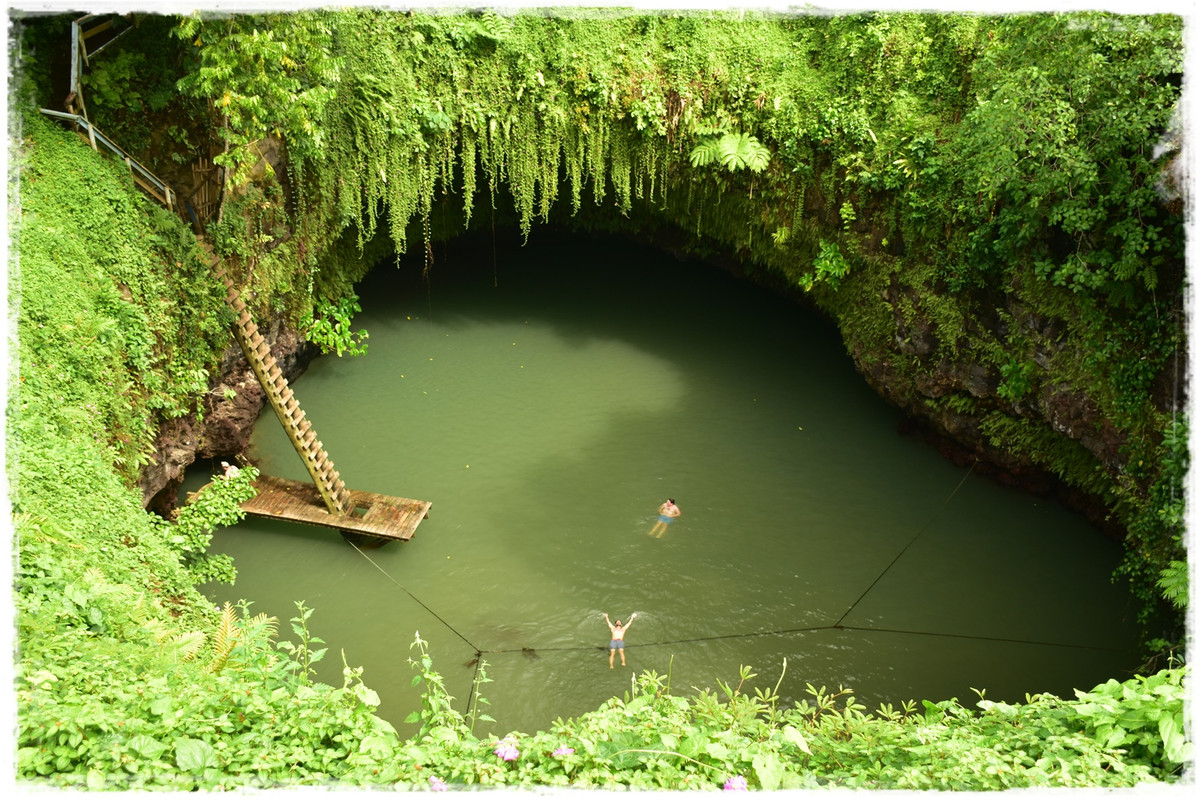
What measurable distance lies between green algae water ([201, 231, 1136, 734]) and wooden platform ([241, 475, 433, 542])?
8.9 inches

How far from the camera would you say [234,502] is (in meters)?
7.53

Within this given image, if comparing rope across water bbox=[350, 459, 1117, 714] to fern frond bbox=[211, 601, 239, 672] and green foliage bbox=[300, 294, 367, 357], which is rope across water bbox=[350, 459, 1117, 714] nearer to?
fern frond bbox=[211, 601, 239, 672]

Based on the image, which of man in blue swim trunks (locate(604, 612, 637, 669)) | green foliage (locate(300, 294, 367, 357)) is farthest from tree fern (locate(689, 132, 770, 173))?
man in blue swim trunks (locate(604, 612, 637, 669))

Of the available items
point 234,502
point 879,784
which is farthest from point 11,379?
point 879,784

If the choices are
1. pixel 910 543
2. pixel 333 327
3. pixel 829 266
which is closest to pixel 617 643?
pixel 910 543

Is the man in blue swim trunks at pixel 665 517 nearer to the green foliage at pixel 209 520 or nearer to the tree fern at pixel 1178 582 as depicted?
the green foliage at pixel 209 520

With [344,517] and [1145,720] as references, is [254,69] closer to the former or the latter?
[344,517]

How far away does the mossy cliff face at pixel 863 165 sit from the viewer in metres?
7.03

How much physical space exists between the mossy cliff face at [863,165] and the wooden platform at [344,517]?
→ 2.28 meters

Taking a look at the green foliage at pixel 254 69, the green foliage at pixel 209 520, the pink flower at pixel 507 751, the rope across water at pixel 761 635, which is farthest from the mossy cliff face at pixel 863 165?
the pink flower at pixel 507 751

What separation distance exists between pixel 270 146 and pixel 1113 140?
28.1 ft

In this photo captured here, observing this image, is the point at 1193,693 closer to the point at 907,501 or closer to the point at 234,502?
the point at 907,501

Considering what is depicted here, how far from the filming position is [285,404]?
8.24m

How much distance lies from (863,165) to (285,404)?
23.2 feet
